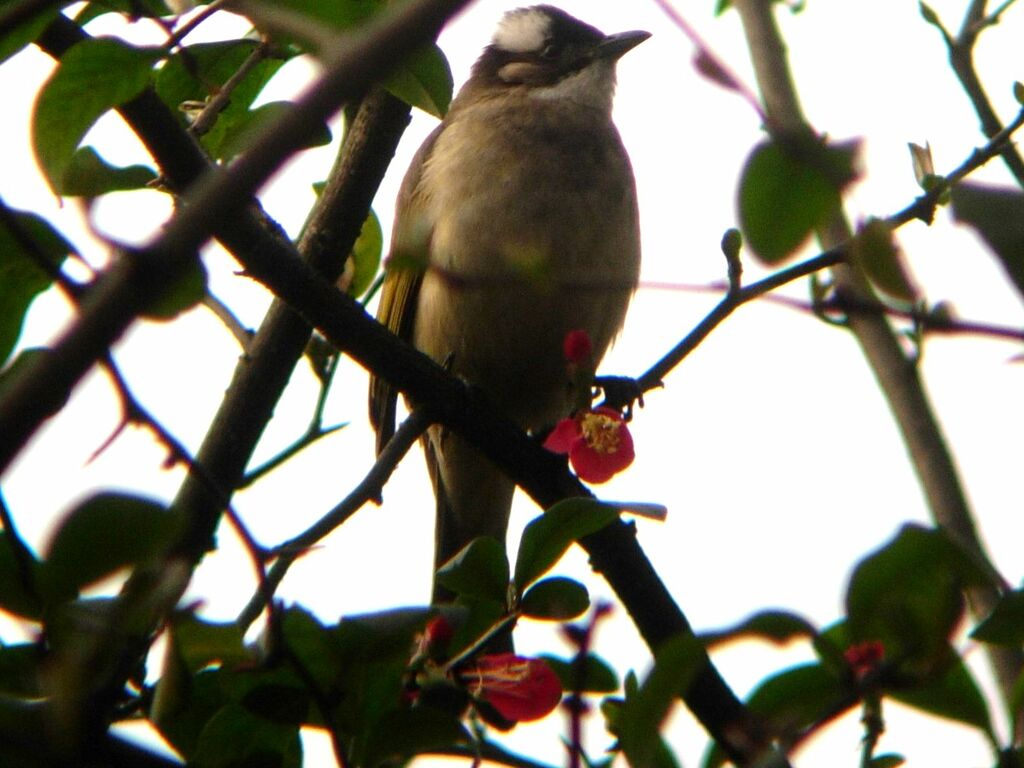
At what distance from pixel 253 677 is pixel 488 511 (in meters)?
3.63

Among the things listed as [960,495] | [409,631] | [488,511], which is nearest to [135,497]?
[409,631]

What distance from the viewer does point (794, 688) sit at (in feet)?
5.85

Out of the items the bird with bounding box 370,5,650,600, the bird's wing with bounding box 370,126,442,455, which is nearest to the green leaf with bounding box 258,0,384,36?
the bird with bounding box 370,5,650,600

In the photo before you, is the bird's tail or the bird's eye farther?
the bird's eye

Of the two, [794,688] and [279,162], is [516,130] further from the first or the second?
[279,162]

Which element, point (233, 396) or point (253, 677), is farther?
point (233, 396)

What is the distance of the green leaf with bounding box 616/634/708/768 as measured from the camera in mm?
1542

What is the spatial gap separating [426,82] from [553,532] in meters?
1.17

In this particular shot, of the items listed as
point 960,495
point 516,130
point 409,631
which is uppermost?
point 516,130

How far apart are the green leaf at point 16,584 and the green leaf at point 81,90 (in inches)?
Answer: 29.0

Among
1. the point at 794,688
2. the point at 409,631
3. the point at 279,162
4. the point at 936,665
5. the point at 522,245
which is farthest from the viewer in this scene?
the point at 522,245

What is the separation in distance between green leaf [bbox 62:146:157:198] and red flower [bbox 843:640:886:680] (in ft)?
5.74

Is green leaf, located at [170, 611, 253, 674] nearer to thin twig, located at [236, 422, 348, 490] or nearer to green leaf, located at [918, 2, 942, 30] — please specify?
thin twig, located at [236, 422, 348, 490]

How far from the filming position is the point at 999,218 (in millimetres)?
1365
